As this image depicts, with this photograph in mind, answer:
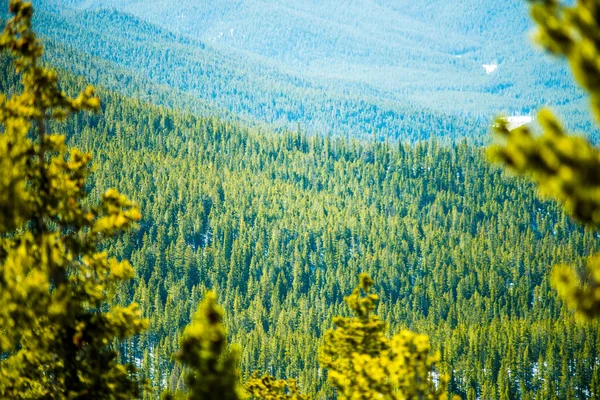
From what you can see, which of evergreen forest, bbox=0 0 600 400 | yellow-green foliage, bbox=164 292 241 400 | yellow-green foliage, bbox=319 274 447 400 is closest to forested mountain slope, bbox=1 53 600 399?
evergreen forest, bbox=0 0 600 400

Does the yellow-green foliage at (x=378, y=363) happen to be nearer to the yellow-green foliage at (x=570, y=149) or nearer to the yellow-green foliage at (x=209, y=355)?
the yellow-green foliage at (x=209, y=355)

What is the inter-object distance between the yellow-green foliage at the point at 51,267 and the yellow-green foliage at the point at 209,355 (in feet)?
9.18

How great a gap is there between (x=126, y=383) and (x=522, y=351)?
11427cm

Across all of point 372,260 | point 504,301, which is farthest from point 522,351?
point 372,260

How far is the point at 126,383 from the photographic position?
11.6 metres

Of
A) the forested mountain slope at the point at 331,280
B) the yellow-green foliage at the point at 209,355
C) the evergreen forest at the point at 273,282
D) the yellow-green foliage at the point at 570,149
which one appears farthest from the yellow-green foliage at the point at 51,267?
the forested mountain slope at the point at 331,280

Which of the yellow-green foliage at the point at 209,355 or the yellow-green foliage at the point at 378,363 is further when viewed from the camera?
the yellow-green foliage at the point at 378,363

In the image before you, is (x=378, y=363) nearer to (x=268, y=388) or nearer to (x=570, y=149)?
(x=268, y=388)

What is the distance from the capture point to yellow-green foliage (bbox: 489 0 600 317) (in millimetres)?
5781

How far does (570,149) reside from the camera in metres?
5.79

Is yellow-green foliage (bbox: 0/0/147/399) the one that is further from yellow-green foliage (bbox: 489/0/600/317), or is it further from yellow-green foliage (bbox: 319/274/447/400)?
yellow-green foliage (bbox: 489/0/600/317)

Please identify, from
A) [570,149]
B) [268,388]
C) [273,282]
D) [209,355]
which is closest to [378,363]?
[268,388]

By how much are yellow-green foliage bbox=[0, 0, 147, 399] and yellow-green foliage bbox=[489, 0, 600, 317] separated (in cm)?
799

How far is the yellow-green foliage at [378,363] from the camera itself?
13016mm
